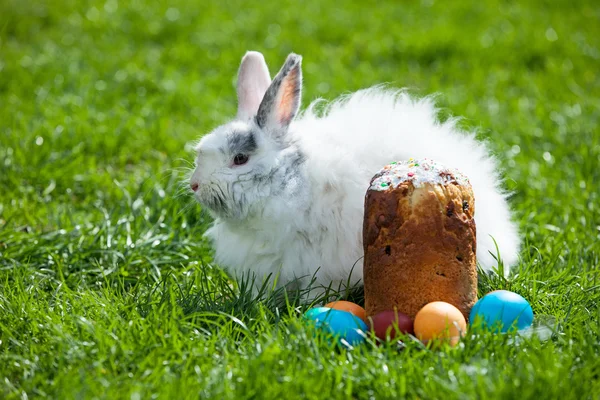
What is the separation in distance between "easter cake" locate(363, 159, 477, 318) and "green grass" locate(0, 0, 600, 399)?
24 cm

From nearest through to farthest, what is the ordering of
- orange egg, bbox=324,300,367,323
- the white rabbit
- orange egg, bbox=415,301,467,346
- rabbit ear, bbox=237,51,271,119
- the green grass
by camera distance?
the green grass
orange egg, bbox=415,301,467,346
orange egg, bbox=324,300,367,323
the white rabbit
rabbit ear, bbox=237,51,271,119

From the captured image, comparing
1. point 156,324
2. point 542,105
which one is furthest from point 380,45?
point 156,324

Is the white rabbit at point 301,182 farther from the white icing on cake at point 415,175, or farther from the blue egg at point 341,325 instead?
the blue egg at point 341,325

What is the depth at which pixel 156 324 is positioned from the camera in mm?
2719

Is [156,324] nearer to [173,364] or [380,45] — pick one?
[173,364]

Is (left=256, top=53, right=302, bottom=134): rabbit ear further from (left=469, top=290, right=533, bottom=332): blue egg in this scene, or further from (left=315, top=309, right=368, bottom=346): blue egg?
(left=469, top=290, right=533, bottom=332): blue egg

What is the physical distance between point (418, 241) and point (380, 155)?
0.56 m

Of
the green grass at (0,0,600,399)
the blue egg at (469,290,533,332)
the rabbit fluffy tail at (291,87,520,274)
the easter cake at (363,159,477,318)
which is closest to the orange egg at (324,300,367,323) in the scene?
the easter cake at (363,159,477,318)

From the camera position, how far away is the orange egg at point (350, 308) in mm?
2887

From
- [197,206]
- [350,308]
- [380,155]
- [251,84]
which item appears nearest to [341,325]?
[350,308]

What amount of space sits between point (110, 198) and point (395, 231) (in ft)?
6.39

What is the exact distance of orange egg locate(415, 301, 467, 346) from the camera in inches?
103

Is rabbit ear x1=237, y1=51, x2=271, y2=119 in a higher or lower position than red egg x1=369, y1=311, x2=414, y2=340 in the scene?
higher

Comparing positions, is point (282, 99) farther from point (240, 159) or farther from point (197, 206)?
point (197, 206)
